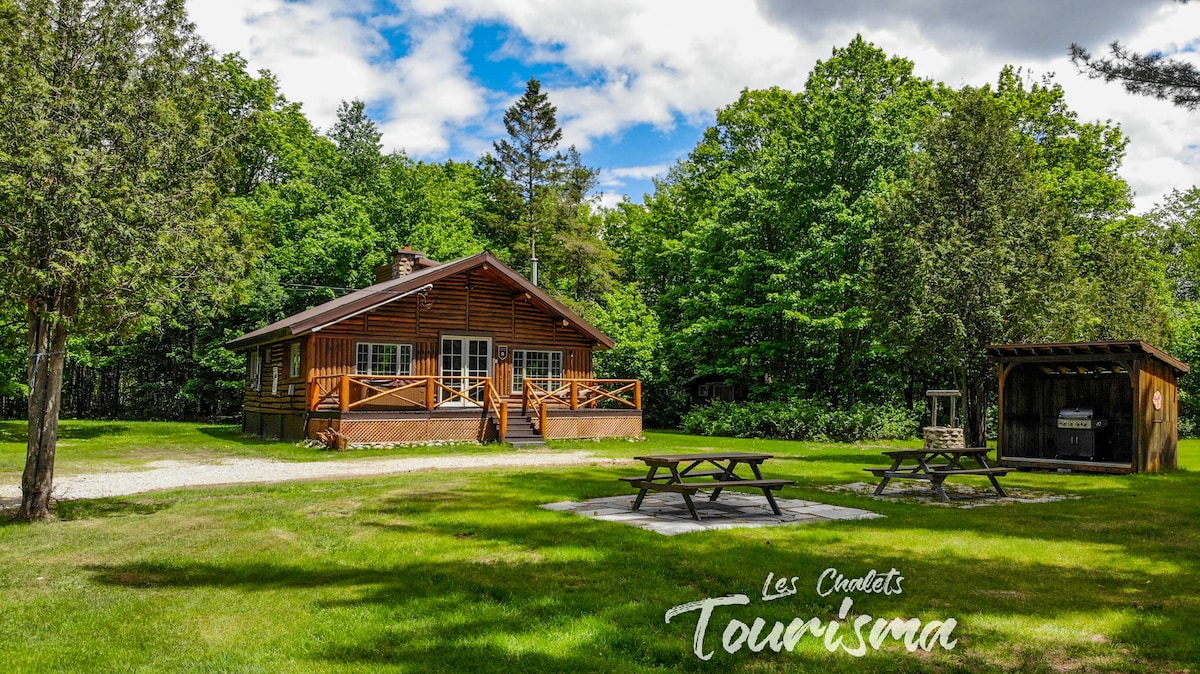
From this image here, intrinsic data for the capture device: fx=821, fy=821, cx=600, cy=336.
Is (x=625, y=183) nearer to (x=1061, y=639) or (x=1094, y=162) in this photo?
(x=1094, y=162)

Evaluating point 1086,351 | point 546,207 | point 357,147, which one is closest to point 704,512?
point 1086,351

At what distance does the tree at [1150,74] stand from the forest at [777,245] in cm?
909

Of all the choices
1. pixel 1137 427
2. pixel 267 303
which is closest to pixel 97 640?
pixel 1137 427

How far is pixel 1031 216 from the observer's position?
17984 millimetres

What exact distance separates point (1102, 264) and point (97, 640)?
96.1ft

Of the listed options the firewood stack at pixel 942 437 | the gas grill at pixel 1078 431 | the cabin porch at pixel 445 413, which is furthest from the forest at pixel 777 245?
the cabin porch at pixel 445 413

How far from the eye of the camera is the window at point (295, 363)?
22153 mm

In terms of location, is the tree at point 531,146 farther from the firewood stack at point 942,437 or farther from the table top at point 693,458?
the table top at point 693,458

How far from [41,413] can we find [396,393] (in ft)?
44.4

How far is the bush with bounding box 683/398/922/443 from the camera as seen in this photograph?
24.6 m

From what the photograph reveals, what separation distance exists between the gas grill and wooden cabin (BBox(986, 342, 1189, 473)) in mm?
16

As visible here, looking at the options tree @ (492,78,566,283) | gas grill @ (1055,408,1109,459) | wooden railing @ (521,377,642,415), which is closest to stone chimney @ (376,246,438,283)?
wooden railing @ (521,377,642,415)

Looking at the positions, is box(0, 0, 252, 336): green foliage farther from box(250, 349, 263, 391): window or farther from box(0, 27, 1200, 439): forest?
box(250, 349, 263, 391): window

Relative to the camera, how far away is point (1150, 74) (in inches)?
311
